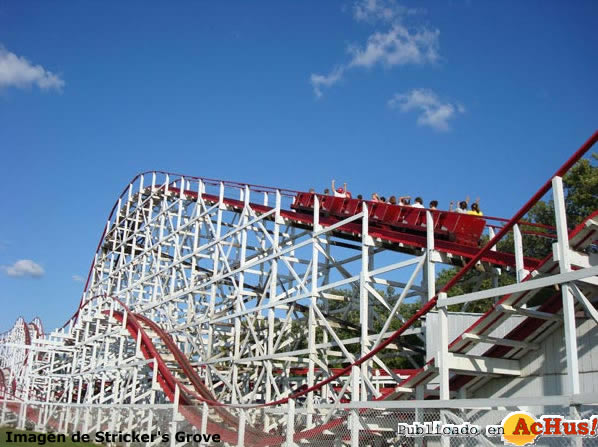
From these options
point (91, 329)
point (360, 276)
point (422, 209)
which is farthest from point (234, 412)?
point (91, 329)

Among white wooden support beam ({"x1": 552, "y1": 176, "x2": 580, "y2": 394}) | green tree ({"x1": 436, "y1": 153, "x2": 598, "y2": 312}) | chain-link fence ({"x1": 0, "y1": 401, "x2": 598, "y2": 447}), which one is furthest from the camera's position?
green tree ({"x1": 436, "y1": 153, "x2": 598, "y2": 312})

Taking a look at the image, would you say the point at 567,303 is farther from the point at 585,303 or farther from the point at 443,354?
the point at 443,354

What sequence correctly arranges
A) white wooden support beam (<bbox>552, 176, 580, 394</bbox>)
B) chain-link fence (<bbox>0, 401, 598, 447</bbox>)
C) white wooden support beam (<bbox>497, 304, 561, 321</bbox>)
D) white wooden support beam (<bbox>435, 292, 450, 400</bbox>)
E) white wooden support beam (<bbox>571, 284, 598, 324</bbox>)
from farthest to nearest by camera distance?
white wooden support beam (<bbox>435, 292, 450, 400</bbox>)
white wooden support beam (<bbox>497, 304, 561, 321</bbox>)
chain-link fence (<bbox>0, 401, 598, 447</bbox>)
white wooden support beam (<bbox>571, 284, 598, 324</bbox>)
white wooden support beam (<bbox>552, 176, 580, 394</bbox>)

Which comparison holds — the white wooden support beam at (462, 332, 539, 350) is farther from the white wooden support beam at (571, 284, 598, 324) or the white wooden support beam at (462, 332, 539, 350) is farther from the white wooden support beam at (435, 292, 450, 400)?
the white wooden support beam at (571, 284, 598, 324)

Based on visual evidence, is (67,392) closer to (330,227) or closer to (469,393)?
(330,227)

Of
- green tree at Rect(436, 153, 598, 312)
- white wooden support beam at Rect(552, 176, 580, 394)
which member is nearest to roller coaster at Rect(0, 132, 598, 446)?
white wooden support beam at Rect(552, 176, 580, 394)

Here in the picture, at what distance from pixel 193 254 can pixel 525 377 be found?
12319 millimetres

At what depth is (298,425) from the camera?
10.9 m

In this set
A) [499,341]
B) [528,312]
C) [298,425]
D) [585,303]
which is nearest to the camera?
[585,303]

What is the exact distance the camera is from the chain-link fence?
7164mm

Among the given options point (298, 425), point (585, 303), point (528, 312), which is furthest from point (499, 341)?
point (298, 425)

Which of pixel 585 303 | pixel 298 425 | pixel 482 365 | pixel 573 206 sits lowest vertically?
pixel 298 425

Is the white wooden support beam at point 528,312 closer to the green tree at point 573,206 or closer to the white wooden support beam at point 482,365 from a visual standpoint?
the white wooden support beam at point 482,365

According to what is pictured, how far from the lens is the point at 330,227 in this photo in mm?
13383
